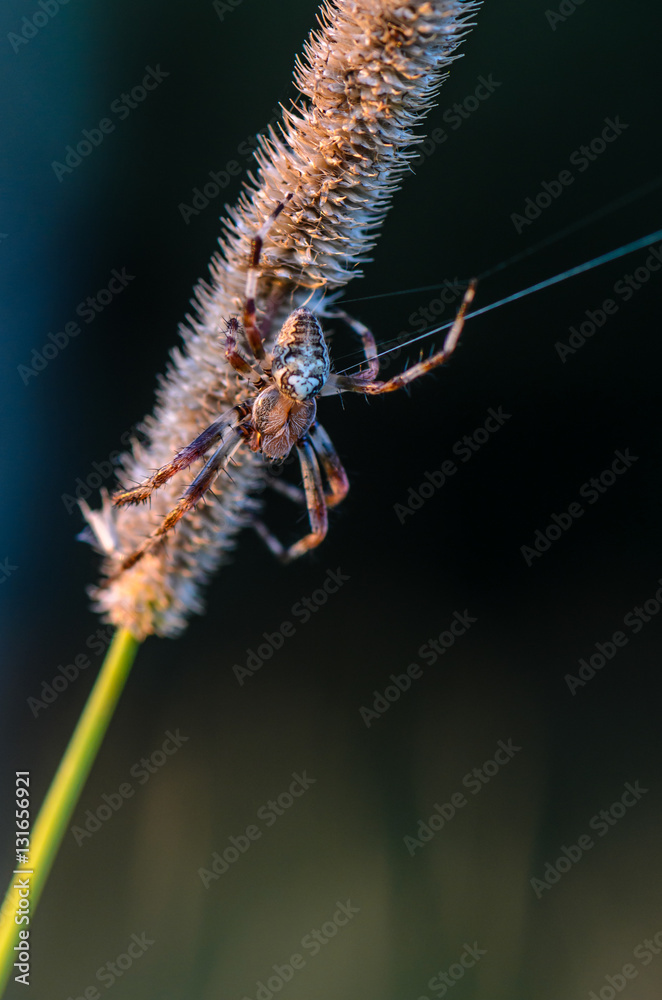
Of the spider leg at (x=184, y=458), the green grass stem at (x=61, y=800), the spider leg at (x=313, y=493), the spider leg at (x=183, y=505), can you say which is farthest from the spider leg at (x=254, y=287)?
the green grass stem at (x=61, y=800)

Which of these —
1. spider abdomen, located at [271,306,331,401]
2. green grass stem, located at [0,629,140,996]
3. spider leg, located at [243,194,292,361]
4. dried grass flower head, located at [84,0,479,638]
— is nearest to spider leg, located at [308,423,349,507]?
spider abdomen, located at [271,306,331,401]

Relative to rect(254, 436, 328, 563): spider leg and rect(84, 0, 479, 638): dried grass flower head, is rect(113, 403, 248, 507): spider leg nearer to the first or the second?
rect(84, 0, 479, 638): dried grass flower head

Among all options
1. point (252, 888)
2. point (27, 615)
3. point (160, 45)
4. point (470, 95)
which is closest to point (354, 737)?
point (252, 888)

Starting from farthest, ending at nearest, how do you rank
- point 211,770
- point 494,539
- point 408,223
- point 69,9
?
point 494,539, point 211,770, point 408,223, point 69,9

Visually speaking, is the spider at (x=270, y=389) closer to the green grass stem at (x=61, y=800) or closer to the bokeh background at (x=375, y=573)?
the green grass stem at (x=61, y=800)

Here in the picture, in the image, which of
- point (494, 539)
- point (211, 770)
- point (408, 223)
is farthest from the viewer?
point (494, 539)

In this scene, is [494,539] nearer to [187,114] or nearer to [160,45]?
[187,114]
